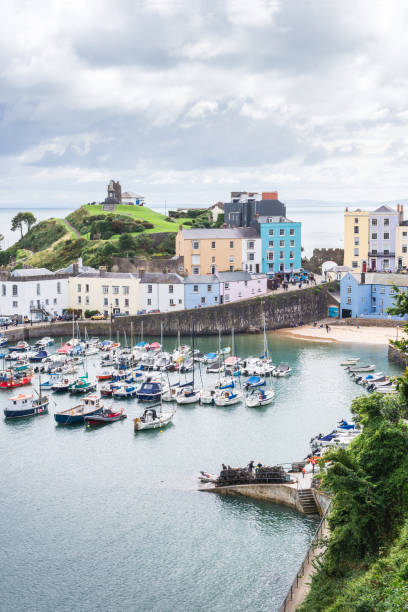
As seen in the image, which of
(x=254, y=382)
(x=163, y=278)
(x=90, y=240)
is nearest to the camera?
(x=254, y=382)

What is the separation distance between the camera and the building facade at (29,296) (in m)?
76.6

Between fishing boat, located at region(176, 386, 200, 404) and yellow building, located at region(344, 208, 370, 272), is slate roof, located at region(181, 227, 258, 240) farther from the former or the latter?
fishing boat, located at region(176, 386, 200, 404)

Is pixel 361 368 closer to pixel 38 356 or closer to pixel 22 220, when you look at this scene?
pixel 38 356

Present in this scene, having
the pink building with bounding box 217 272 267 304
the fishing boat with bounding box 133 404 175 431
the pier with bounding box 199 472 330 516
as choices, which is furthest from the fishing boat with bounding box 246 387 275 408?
the pink building with bounding box 217 272 267 304

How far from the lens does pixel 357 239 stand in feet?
282

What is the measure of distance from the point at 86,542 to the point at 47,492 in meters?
5.88

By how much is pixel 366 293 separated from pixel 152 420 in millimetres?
40943

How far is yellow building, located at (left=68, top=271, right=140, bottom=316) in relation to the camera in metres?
76.8

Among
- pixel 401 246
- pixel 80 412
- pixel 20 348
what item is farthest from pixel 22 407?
pixel 401 246

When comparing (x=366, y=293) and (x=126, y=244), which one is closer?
(x=366, y=293)

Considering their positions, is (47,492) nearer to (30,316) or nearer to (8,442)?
(8,442)

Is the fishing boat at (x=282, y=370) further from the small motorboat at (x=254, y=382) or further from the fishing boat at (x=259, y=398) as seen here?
the fishing boat at (x=259, y=398)

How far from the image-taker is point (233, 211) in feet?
317

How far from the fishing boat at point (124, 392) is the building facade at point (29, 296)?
29.7m
